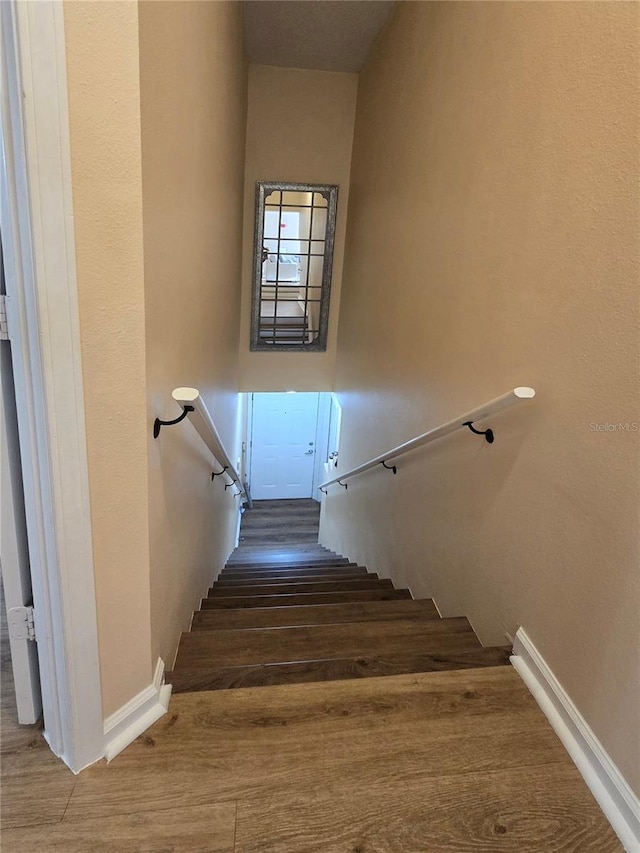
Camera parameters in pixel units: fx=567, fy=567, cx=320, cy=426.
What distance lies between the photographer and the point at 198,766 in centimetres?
136

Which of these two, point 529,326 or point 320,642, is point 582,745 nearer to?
point 320,642

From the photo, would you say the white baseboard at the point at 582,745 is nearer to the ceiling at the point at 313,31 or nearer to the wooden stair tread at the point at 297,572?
the wooden stair tread at the point at 297,572

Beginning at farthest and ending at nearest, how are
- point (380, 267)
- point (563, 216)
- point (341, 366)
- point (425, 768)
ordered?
point (341, 366)
point (380, 267)
point (563, 216)
point (425, 768)

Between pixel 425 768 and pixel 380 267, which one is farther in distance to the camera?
pixel 380 267

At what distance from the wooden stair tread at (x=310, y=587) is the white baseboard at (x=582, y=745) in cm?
138

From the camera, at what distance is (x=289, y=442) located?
7391mm

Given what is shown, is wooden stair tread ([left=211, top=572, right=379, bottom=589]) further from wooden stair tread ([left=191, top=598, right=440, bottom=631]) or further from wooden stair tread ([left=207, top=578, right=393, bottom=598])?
wooden stair tread ([left=191, top=598, right=440, bottom=631])

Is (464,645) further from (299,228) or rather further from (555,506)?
(299,228)

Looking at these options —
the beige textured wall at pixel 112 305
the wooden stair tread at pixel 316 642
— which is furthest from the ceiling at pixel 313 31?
the wooden stair tread at pixel 316 642

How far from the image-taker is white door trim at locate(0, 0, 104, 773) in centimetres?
93

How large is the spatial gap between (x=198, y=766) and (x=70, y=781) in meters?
0.29

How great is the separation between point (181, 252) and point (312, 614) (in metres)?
1.52

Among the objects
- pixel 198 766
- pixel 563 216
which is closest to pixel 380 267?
pixel 563 216

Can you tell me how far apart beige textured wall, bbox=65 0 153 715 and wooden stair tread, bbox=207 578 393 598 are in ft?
5.78
